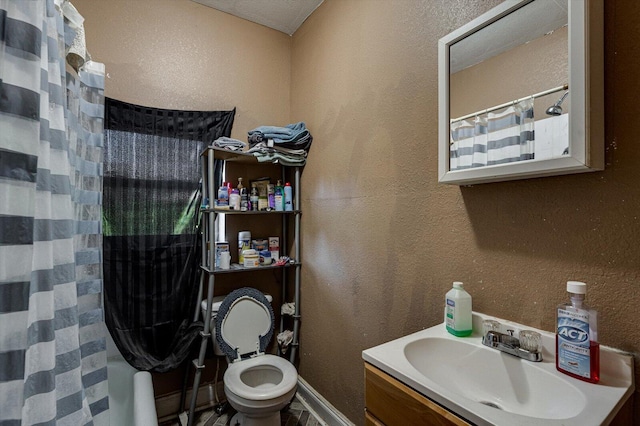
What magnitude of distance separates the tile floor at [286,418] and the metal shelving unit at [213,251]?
10cm

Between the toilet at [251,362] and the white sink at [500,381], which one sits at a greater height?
the white sink at [500,381]

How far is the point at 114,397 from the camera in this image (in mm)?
1632

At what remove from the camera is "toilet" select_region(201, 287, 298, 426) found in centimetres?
154

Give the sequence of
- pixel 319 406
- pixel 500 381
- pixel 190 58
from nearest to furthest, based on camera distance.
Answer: pixel 500 381 → pixel 319 406 → pixel 190 58

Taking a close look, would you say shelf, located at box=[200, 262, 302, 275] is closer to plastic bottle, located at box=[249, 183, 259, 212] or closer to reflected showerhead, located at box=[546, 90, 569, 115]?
plastic bottle, located at box=[249, 183, 259, 212]

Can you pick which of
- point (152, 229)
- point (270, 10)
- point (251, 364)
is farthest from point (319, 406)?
point (270, 10)

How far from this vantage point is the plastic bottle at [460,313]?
1.08 m

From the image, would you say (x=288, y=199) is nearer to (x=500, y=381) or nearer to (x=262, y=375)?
(x=262, y=375)

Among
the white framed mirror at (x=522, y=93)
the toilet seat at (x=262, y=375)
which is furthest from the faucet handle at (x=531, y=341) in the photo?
the toilet seat at (x=262, y=375)

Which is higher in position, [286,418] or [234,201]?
[234,201]

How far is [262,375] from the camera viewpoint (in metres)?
1.87

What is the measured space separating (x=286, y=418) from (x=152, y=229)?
4.93ft

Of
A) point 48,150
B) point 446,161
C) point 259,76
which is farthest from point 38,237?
point 259,76

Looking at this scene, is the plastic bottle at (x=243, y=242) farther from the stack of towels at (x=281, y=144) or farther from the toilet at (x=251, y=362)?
the stack of towels at (x=281, y=144)
